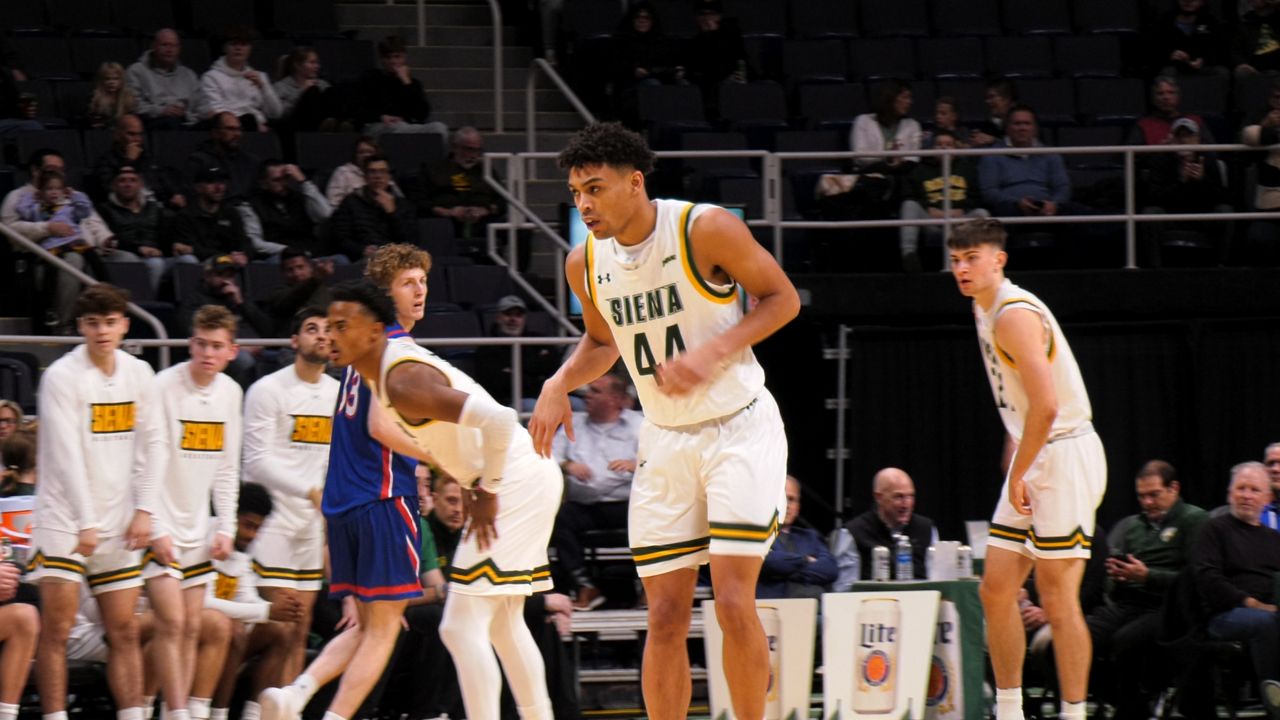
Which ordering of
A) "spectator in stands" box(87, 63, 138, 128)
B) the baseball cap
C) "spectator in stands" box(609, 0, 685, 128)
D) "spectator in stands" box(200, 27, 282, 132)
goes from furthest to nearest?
"spectator in stands" box(609, 0, 685, 128) < "spectator in stands" box(200, 27, 282, 132) < "spectator in stands" box(87, 63, 138, 128) < the baseball cap

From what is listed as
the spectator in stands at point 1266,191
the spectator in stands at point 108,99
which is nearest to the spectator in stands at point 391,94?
the spectator in stands at point 108,99

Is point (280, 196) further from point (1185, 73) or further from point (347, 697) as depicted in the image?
point (1185, 73)

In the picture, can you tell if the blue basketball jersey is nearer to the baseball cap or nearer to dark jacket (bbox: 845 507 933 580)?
dark jacket (bbox: 845 507 933 580)

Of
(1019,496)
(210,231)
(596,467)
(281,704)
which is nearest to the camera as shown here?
(281,704)

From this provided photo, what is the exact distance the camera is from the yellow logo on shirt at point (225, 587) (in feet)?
26.8

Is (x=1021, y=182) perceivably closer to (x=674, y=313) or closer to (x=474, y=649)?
A: (x=474, y=649)

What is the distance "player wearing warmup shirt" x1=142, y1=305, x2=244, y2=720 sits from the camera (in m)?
7.73

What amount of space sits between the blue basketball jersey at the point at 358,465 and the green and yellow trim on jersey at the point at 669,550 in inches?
56.3

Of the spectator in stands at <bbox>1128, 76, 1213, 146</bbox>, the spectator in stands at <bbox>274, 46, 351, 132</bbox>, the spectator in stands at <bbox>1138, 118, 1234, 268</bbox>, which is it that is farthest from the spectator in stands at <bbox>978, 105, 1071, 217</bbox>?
the spectator in stands at <bbox>274, 46, 351, 132</bbox>

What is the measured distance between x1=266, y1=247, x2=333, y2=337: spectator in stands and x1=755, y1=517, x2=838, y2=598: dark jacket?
10.1 ft

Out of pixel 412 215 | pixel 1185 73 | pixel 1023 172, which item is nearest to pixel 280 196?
pixel 412 215

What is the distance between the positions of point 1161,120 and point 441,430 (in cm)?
892

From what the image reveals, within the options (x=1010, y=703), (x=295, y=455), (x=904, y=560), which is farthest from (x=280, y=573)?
(x=1010, y=703)

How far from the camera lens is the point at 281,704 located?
5.91 meters
